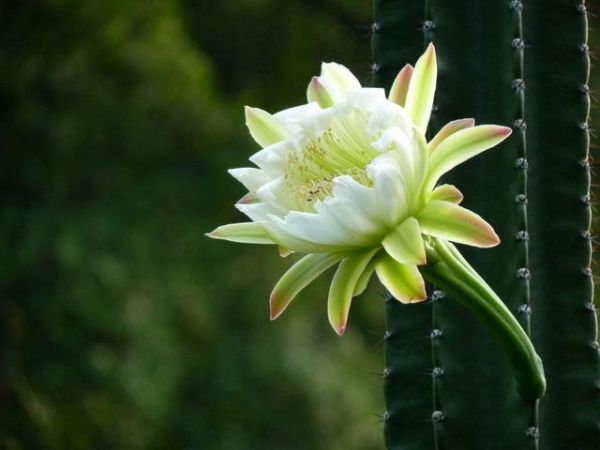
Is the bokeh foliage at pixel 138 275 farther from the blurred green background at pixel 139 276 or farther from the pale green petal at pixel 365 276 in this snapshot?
the pale green petal at pixel 365 276

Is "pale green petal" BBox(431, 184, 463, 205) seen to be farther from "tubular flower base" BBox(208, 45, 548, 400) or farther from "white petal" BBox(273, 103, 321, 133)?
"white petal" BBox(273, 103, 321, 133)

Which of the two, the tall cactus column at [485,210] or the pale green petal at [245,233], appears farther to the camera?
the tall cactus column at [485,210]

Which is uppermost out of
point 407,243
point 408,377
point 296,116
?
point 296,116

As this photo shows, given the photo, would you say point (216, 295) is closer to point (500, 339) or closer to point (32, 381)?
point (32, 381)

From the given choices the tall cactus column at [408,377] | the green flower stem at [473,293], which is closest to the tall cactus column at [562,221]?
the tall cactus column at [408,377]

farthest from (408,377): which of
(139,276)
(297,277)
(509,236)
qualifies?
(139,276)

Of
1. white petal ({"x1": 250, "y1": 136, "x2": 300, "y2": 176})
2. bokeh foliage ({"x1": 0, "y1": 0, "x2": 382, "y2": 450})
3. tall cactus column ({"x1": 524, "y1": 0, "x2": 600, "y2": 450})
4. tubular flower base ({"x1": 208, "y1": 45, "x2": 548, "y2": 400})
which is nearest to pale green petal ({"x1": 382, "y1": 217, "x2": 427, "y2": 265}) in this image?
tubular flower base ({"x1": 208, "y1": 45, "x2": 548, "y2": 400})

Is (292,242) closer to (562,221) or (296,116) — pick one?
(296,116)
